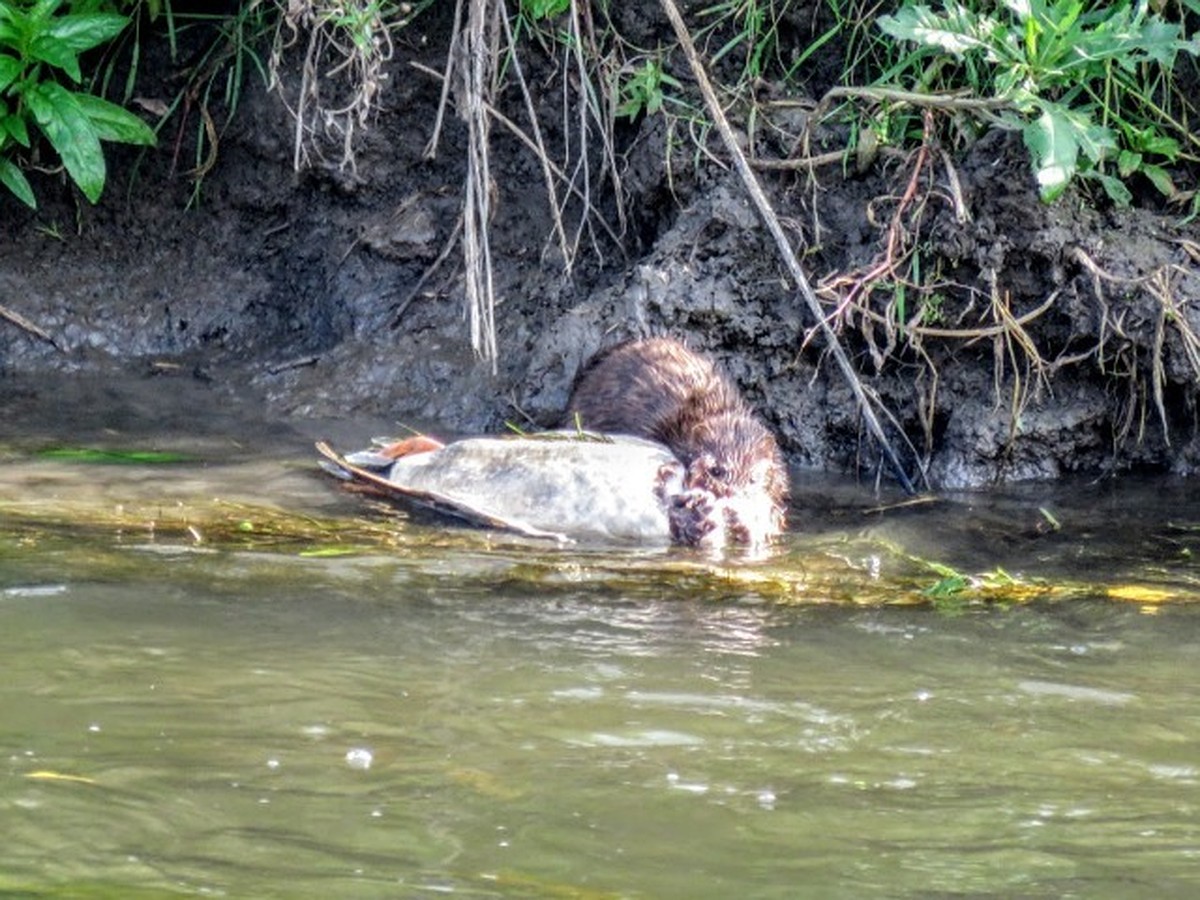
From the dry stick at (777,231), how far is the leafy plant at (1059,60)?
2.16 ft

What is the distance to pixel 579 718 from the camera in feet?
11.2

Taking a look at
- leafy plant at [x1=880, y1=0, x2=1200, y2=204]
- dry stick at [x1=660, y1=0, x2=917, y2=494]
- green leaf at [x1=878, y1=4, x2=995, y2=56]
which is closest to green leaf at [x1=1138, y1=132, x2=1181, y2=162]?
leafy plant at [x1=880, y1=0, x2=1200, y2=204]

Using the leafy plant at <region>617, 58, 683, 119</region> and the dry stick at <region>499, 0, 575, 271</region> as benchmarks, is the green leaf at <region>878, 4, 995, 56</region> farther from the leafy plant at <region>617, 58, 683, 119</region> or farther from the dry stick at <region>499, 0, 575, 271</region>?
the dry stick at <region>499, 0, 575, 271</region>

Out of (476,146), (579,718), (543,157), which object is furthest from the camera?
(543,157)

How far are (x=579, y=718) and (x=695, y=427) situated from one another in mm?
2196

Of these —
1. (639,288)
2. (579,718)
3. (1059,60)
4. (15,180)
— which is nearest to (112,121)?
(15,180)

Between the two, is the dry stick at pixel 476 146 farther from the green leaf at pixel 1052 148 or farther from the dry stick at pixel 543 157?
the green leaf at pixel 1052 148

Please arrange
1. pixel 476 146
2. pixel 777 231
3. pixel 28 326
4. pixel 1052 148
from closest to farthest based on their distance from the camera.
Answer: pixel 1052 148, pixel 777 231, pixel 476 146, pixel 28 326

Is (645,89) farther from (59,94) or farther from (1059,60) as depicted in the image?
(59,94)

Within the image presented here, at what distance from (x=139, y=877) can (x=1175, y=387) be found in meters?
4.17

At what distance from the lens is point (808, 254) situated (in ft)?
19.7

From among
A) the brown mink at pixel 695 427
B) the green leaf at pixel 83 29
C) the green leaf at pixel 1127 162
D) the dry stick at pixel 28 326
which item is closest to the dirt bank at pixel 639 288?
the dry stick at pixel 28 326

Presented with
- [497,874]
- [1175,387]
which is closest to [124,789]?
[497,874]

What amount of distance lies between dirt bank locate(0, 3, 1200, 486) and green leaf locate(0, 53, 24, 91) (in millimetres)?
811
